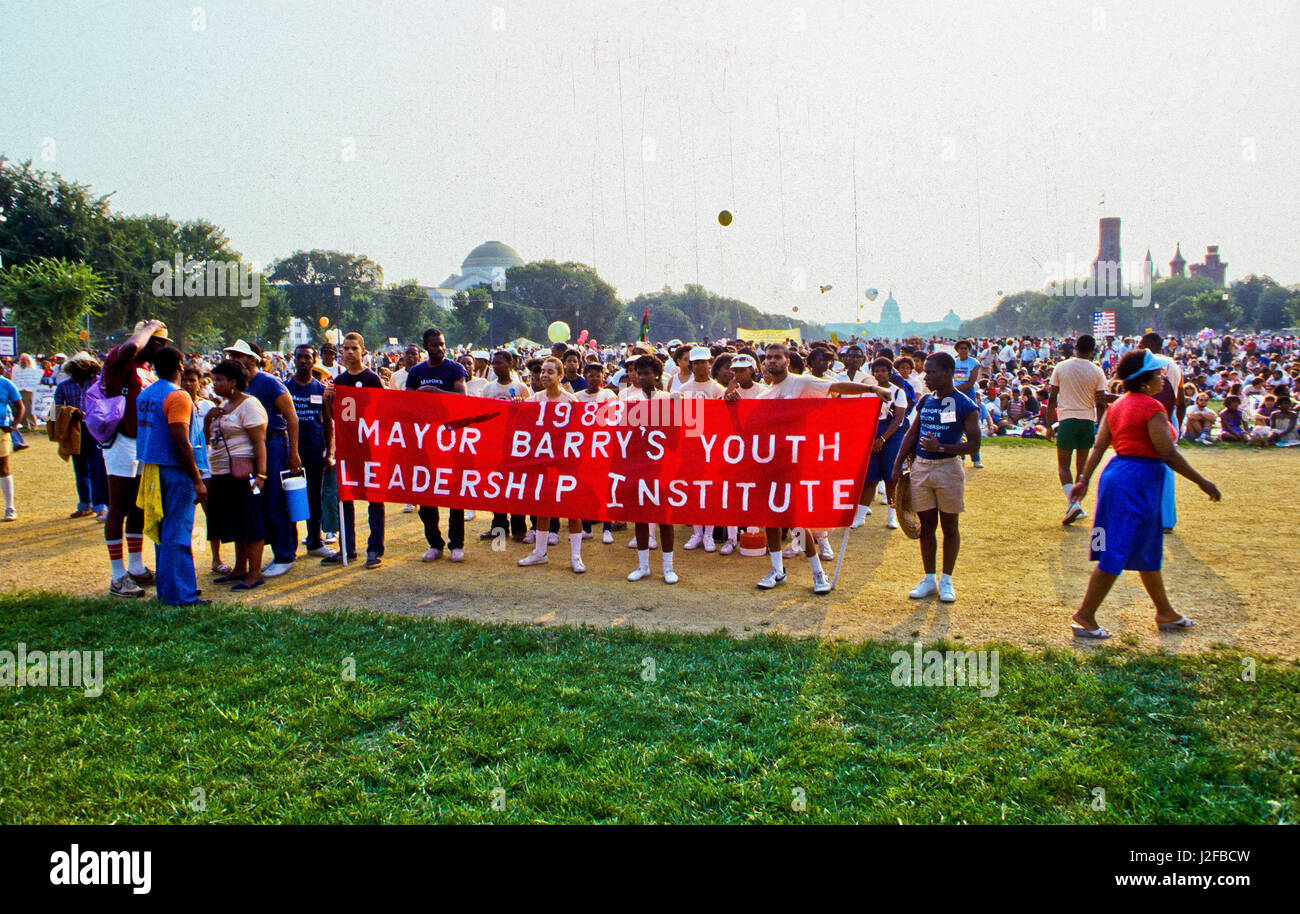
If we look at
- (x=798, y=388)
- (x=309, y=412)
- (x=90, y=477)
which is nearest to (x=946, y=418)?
(x=798, y=388)

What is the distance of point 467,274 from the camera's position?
157875mm

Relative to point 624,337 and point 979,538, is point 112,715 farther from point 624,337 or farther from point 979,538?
point 624,337

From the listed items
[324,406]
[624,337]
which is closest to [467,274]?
[624,337]

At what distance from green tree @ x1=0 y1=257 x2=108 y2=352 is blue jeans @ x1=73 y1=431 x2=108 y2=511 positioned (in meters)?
23.1

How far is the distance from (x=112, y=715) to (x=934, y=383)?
5.92 m

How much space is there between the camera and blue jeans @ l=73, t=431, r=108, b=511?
988 centimetres

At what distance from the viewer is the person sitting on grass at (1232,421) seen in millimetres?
16525

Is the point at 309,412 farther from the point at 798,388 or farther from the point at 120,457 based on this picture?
the point at 798,388

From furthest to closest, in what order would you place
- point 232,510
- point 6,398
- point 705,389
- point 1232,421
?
point 1232,421 < point 6,398 < point 705,389 < point 232,510

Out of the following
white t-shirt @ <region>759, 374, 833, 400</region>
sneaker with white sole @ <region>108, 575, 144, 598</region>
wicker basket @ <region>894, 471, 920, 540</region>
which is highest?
white t-shirt @ <region>759, 374, 833, 400</region>

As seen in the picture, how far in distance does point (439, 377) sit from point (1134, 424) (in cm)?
602

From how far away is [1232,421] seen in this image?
54.4 feet

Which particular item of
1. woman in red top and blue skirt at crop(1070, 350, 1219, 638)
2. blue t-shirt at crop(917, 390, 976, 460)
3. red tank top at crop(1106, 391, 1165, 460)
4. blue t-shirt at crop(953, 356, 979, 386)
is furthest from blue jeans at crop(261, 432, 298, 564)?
blue t-shirt at crop(953, 356, 979, 386)

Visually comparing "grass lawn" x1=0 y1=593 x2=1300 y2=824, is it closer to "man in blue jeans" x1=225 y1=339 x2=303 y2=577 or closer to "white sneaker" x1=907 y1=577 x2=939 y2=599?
"white sneaker" x1=907 y1=577 x2=939 y2=599
